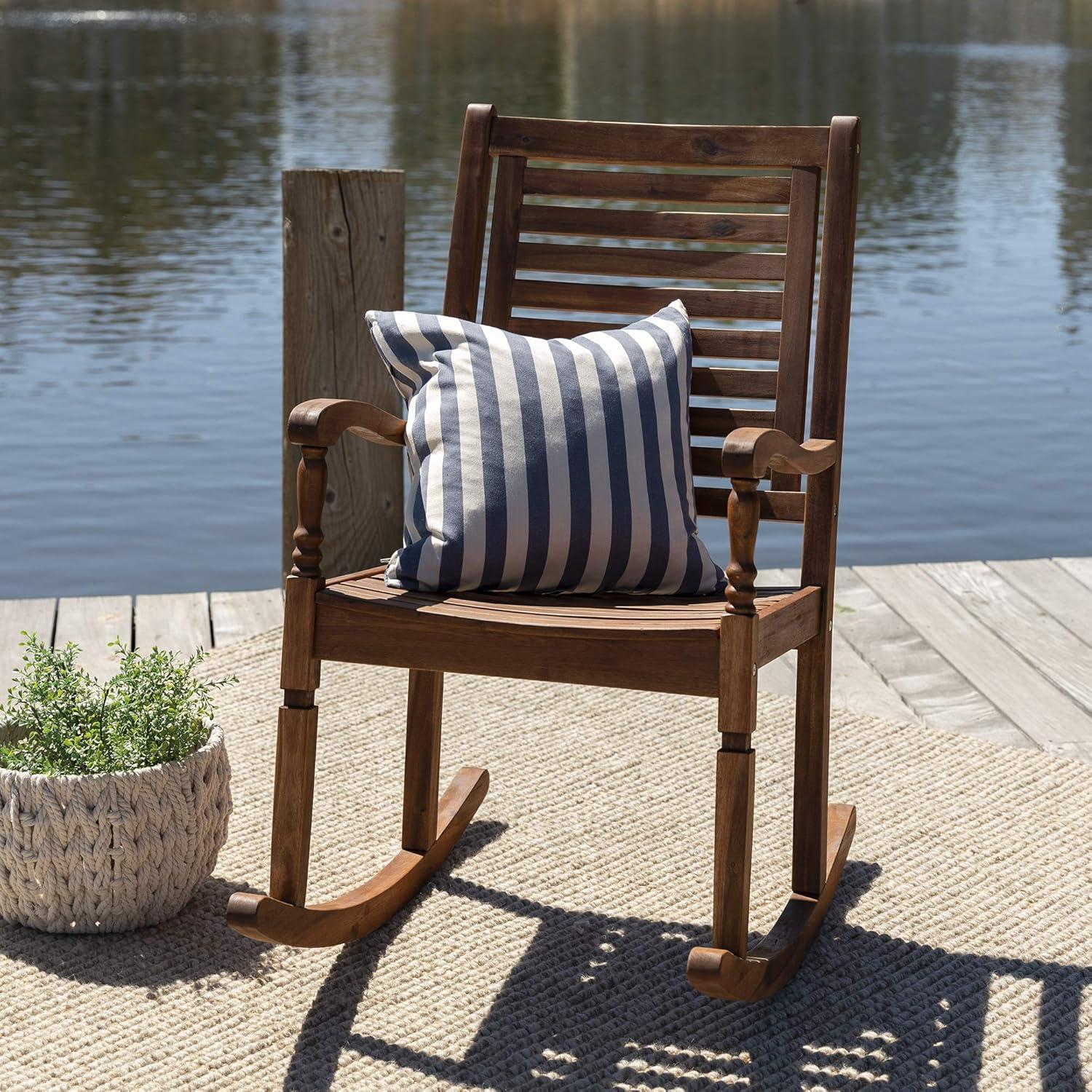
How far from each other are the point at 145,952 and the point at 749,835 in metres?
0.73

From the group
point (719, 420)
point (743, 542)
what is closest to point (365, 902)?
point (743, 542)

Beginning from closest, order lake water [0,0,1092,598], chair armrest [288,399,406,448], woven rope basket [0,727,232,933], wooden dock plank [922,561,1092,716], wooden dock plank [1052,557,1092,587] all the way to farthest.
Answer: chair armrest [288,399,406,448] → woven rope basket [0,727,232,933] → wooden dock plank [922,561,1092,716] → wooden dock plank [1052,557,1092,587] → lake water [0,0,1092,598]

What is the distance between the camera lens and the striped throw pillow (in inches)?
69.7

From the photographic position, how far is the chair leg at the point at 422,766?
2.05 metres

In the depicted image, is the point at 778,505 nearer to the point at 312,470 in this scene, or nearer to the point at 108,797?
the point at 312,470

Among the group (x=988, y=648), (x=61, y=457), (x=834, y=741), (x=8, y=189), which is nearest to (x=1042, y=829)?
(x=834, y=741)

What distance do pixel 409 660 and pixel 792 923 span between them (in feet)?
1.87

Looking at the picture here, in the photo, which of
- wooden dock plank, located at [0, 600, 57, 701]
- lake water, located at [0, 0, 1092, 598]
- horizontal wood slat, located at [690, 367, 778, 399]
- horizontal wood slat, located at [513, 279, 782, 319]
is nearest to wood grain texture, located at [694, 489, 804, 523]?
horizontal wood slat, located at [690, 367, 778, 399]

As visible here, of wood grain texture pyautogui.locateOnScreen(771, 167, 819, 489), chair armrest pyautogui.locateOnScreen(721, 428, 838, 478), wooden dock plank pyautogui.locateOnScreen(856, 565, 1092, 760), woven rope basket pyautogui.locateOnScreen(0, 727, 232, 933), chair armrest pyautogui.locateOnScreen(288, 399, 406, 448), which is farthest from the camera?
wooden dock plank pyautogui.locateOnScreen(856, 565, 1092, 760)

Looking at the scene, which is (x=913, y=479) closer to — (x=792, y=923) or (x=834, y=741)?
(x=834, y=741)

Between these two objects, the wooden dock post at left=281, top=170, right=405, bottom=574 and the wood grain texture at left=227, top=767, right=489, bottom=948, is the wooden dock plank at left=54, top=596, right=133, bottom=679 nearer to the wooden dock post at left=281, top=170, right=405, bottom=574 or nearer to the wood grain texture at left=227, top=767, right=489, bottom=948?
the wooden dock post at left=281, top=170, right=405, bottom=574

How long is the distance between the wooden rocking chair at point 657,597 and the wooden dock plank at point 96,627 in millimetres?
879

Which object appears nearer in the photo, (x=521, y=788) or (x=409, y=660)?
(x=409, y=660)

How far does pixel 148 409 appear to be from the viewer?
556 centimetres
